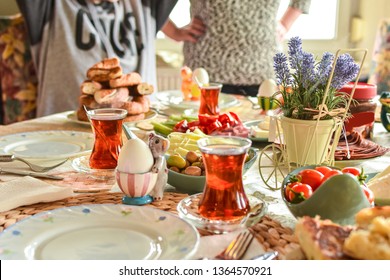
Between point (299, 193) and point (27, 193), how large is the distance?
485 mm

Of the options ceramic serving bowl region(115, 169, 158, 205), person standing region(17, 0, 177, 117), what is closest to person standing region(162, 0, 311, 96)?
person standing region(17, 0, 177, 117)

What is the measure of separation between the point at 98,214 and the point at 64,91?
6.01 ft

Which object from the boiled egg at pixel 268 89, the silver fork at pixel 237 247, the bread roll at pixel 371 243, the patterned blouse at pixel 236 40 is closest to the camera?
the bread roll at pixel 371 243

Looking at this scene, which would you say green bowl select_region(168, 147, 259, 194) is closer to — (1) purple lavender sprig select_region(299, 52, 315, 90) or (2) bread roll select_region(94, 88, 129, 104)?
(1) purple lavender sprig select_region(299, 52, 315, 90)

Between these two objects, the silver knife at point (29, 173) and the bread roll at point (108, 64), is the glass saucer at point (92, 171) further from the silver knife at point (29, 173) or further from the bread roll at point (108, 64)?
the bread roll at point (108, 64)

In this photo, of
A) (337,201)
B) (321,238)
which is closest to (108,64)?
(337,201)

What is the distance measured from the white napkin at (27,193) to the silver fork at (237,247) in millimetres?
376

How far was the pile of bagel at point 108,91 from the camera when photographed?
175cm

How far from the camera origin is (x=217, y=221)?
89 centimetres

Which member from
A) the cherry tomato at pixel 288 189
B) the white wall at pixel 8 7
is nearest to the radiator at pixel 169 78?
the white wall at pixel 8 7

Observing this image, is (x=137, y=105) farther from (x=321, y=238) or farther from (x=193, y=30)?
(x=321, y=238)

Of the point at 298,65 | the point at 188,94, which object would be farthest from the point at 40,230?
the point at 188,94

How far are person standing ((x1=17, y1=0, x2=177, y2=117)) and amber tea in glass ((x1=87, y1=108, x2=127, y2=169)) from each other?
1413 millimetres
